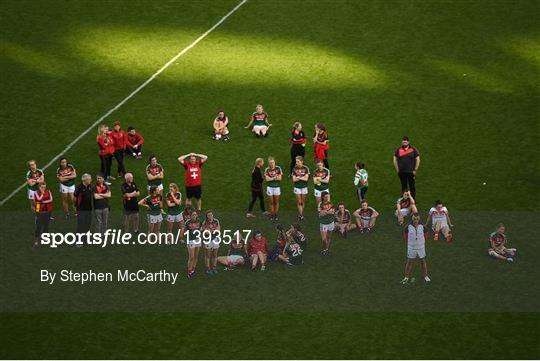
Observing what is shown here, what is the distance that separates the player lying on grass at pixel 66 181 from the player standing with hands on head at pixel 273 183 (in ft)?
17.0

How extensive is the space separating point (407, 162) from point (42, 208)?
9689 mm

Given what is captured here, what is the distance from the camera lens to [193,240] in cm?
2977

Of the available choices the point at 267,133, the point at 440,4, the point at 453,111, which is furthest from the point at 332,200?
the point at 440,4

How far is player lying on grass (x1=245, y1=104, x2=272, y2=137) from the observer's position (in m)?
37.0

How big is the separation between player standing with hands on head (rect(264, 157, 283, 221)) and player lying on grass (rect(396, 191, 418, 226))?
319cm

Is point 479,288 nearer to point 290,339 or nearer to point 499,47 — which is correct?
point 290,339

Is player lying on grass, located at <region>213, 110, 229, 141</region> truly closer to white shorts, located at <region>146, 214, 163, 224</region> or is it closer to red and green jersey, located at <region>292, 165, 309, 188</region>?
red and green jersey, located at <region>292, 165, 309, 188</region>

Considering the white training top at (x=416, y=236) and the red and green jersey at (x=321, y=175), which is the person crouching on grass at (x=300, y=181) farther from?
the white training top at (x=416, y=236)

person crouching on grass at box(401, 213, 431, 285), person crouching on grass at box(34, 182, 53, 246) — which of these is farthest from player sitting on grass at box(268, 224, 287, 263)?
person crouching on grass at box(34, 182, 53, 246)

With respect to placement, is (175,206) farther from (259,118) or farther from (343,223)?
(259,118)

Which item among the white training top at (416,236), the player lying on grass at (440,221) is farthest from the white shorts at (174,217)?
the player lying on grass at (440,221)

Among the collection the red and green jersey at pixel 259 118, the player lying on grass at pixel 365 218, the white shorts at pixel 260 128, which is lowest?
the player lying on grass at pixel 365 218

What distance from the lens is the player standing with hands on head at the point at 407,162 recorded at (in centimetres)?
A: 3306

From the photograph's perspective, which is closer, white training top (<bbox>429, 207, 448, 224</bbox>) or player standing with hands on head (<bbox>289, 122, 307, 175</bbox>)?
white training top (<bbox>429, 207, 448, 224</bbox>)
